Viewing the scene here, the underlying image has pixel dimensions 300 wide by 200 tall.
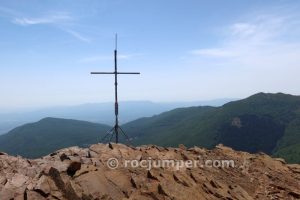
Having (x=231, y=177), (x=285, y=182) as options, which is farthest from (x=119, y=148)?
(x=285, y=182)

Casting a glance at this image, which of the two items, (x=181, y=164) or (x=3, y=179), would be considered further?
(x=181, y=164)

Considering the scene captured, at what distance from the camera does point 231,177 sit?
29.0 meters

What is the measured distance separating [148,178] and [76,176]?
5.42m

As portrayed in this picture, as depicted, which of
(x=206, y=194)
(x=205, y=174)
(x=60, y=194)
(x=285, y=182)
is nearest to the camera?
(x=60, y=194)

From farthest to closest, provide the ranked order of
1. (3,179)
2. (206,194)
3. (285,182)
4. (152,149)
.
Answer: (152,149), (285,182), (206,194), (3,179)

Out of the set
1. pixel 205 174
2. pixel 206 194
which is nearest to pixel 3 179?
pixel 206 194

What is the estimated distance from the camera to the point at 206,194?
24.0 meters

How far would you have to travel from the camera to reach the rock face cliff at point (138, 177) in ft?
67.8

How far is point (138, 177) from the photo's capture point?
2416 centimetres

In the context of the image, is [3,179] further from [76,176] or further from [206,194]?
[206,194]

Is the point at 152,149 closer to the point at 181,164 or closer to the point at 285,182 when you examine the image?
the point at 181,164

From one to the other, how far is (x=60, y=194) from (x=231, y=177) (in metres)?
15.7

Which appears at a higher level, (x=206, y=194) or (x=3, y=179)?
(x=3, y=179)

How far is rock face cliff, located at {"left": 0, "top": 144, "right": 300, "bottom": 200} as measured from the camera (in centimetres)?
2065
